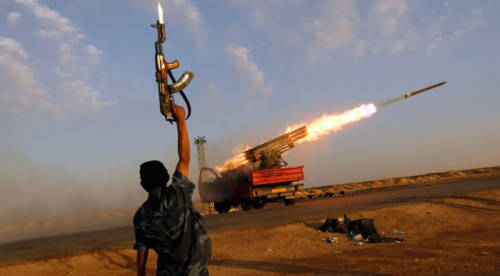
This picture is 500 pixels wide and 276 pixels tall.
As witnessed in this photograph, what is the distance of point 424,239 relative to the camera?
10391 millimetres

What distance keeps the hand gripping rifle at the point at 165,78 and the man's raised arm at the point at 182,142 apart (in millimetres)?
214

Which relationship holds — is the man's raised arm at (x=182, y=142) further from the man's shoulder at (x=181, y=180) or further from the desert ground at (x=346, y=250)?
the desert ground at (x=346, y=250)

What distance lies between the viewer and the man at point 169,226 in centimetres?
248

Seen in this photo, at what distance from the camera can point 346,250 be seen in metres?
9.66

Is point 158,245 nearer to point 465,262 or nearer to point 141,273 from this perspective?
point 141,273

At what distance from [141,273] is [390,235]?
10084 mm

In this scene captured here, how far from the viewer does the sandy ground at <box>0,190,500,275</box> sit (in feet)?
24.8

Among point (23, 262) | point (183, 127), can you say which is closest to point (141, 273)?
point (183, 127)

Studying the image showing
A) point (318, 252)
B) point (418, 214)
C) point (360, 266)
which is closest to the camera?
point (360, 266)

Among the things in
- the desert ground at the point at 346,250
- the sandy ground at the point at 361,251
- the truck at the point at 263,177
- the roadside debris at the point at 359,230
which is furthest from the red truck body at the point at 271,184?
the roadside debris at the point at 359,230

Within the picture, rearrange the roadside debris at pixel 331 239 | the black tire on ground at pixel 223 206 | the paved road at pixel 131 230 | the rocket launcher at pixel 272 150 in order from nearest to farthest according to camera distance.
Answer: the roadside debris at pixel 331 239 → the paved road at pixel 131 230 → the rocket launcher at pixel 272 150 → the black tire on ground at pixel 223 206

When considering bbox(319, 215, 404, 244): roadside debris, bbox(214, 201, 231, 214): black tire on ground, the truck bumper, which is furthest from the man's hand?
bbox(214, 201, 231, 214): black tire on ground

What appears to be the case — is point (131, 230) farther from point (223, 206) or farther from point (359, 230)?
point (359, 230)

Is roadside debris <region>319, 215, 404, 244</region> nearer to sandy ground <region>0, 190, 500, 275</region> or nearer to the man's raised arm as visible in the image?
sandy ground <region>0, 190, 500, 275</region>
